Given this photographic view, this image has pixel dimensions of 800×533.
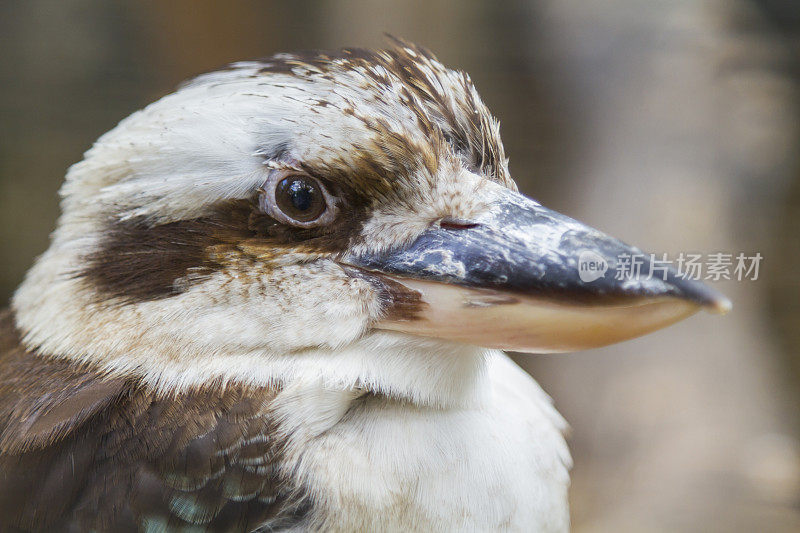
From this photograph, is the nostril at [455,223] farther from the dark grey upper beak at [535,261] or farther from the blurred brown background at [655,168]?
the blurred brown background at [655,168]

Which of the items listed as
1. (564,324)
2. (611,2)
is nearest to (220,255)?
(564,324)

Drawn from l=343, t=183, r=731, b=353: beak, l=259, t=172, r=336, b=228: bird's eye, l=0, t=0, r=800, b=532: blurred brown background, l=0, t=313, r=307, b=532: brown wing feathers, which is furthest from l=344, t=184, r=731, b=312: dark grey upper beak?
l=0, t=0, r=800, b=532: blurred brown background

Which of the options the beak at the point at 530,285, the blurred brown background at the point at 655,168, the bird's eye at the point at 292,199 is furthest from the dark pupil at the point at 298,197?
the blurred brown background at the point at 655,168

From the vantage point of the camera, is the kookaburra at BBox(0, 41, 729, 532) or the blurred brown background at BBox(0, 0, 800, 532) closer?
the kookaburra at BBox(0, 41, 729, 532)

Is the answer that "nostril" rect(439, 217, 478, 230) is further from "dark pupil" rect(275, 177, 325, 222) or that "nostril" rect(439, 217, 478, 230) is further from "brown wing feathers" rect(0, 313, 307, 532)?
"brown wing feathers" rect(0, 313, 307, 532)

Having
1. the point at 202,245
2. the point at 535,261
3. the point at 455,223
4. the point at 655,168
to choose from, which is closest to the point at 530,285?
the point at 535,261

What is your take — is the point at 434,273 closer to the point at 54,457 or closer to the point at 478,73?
the point at 54,457
